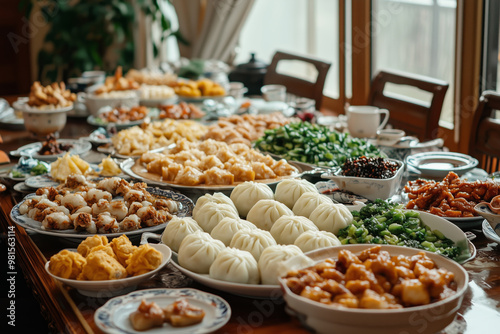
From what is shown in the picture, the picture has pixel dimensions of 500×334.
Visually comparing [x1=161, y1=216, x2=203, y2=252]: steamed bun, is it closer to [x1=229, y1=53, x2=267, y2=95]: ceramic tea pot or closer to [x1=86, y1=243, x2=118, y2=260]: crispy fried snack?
[x1=86, y1=243, x2=118, y2=260]: crispy fried snack

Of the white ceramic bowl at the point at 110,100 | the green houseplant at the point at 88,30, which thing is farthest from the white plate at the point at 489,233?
the green houseplant at the point at 88,30

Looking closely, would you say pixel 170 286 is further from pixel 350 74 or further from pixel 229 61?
pixel 229 61

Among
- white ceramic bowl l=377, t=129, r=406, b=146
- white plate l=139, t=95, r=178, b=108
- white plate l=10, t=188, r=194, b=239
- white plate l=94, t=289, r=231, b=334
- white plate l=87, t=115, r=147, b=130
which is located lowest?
white plate l=94, t=289, r=231, b=334

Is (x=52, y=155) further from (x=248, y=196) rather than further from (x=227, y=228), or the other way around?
(x=227, y=228)

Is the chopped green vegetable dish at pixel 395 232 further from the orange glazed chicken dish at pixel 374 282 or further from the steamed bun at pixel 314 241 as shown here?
the orange glazed chicken dish at pixel 374 282

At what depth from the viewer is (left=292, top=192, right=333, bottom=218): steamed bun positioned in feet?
5.36

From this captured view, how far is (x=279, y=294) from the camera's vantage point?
130cm

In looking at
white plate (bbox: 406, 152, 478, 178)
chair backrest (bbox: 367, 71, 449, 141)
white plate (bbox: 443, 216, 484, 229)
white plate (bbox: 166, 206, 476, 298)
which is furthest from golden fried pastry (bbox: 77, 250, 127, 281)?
chair backrest (bbox: 367, 71, 449, 141)

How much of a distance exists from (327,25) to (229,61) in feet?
2.98

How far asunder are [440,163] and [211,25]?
3.41m

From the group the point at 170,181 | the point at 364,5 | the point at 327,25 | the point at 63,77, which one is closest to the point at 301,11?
the point at 327,25

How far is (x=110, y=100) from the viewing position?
3.26 meters

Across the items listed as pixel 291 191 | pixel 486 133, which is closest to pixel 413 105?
pixel 486 133

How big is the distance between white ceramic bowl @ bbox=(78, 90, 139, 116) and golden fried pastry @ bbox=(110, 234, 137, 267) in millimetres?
1904
